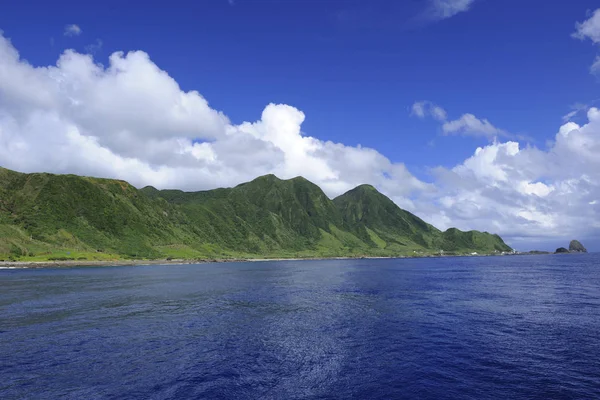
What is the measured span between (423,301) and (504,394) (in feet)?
177

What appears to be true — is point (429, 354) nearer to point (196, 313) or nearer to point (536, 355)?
point (536, 355)

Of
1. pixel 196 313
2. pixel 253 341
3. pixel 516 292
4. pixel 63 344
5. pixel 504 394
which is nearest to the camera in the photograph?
pixel 504 394

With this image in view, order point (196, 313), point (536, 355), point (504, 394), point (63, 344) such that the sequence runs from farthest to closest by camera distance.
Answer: point (196, 313)
point (63, 344)
point (536, 355)
point (504, 394)

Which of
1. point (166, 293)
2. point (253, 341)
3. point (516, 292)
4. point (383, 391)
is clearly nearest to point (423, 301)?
point (516, 292)

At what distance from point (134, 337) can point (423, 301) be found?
61893mm

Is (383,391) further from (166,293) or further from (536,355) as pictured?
(166,293)

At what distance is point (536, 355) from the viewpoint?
132ft

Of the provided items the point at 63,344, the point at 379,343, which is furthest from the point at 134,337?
the point at 379,343

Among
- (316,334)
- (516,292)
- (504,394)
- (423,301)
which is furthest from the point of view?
(516,292)

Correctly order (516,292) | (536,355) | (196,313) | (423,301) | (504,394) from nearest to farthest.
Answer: (504,394) → (536,355) → (196,313) → (423,301) → (516,292)

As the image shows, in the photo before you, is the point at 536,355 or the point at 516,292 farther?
the point at 516,292

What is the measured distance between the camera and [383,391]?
3152cm

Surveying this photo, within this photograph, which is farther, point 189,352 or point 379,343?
point 379,343

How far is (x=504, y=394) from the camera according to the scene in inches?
1195
